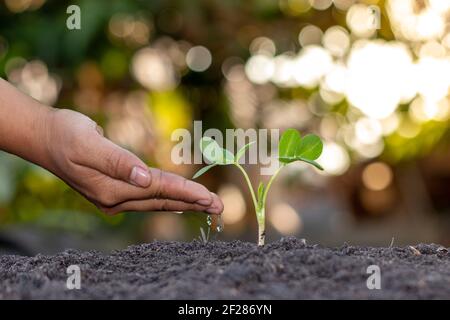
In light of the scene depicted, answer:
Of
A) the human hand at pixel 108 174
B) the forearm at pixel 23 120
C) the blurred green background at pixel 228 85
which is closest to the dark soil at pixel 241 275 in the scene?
the human hand at pixel 108 174

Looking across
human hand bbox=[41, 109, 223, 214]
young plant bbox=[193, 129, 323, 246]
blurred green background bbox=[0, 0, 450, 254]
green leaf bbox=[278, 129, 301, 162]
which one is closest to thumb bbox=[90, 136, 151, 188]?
human hand bbox=[41, 109, 223, 214]

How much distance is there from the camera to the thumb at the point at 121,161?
1192 mm

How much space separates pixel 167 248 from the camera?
54.5 inches

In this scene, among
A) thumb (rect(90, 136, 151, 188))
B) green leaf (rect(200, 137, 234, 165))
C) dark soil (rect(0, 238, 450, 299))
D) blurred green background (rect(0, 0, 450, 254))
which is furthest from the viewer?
blurred green background (rect(0, 0, 450, 254))

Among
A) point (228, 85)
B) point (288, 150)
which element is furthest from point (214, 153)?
point (228, 85)

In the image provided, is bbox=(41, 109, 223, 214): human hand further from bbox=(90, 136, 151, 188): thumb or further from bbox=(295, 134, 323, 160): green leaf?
bbox=(295, 134, 323, 160): green leaf

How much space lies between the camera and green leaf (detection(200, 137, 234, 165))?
1298 mm

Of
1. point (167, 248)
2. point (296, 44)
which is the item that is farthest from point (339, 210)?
point (167, 248)

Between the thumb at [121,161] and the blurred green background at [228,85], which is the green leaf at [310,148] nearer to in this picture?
the thumb at [121,161]

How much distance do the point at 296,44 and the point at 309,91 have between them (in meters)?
0.25

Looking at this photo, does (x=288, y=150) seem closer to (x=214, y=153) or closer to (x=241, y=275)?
(x=214, y=153)

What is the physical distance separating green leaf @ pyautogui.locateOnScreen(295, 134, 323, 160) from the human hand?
0.16 m

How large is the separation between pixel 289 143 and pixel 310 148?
4 centimetres

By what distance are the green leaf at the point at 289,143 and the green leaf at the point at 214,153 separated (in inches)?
3.4
